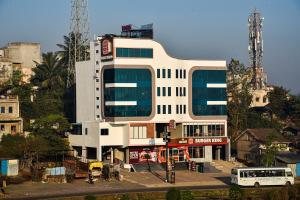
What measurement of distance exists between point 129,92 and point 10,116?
57.5ft

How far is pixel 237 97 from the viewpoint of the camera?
97188 millimetres

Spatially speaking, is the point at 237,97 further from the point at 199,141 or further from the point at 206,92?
the point at 199,141

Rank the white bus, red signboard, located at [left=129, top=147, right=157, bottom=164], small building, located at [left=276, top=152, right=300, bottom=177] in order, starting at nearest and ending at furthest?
1. the white bus
2. small building, located at [left=276, top=152, right=300, bottom=177]
3. red signboard, located at [left=129, top=147, right=157, bottom=164]

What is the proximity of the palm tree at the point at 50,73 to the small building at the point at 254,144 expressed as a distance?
29.8 meters

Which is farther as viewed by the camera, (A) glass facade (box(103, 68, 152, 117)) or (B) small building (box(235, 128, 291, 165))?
(B) small building (box(235, 128, 291, 165))

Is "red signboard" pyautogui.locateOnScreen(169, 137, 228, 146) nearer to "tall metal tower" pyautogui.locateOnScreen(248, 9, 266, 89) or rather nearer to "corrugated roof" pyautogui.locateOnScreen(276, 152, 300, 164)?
"corrugated roof" pyautogui.locateOnScreen(276, 152, 300, 164)

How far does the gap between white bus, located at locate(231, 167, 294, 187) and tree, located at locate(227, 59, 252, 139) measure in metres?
31.7

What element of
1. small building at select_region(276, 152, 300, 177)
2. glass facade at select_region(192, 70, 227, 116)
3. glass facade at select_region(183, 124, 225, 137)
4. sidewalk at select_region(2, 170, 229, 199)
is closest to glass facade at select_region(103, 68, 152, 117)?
glass facade at select_region(183, 124, 225, 137)

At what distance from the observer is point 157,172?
6812 centimetres

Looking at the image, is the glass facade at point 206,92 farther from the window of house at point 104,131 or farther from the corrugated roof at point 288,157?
the window of house at point 104,131

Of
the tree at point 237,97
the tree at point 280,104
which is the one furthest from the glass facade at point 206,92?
the tree at point 280,104

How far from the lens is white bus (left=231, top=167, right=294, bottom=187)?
57.4 meters

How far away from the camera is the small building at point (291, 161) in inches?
2630

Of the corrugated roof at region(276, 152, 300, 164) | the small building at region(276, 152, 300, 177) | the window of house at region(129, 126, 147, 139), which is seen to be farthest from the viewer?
the window of house at region(129, 126, 147, 139)
